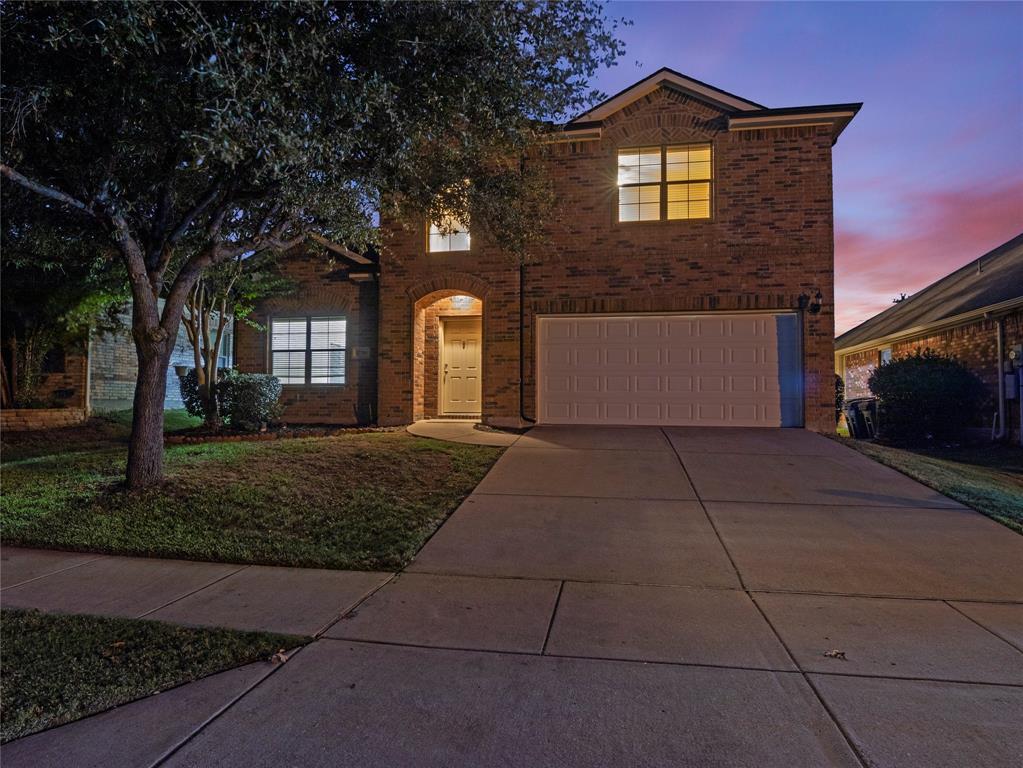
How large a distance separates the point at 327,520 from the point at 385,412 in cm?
683

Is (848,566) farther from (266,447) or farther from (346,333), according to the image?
(346,333)

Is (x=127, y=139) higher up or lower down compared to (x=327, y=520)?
higher up

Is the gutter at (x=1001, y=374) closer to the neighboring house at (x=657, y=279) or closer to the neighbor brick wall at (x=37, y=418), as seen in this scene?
the neighboring house at (x=657, y=279)

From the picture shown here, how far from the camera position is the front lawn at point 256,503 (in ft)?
17.9

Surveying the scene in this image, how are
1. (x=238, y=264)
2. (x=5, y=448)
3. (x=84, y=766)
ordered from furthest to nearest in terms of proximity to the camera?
(x=238, y=264) < (x=5, y=448) < (x=84, y=766)

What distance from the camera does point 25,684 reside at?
10.1 feet

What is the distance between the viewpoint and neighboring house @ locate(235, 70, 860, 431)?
11.5 meters

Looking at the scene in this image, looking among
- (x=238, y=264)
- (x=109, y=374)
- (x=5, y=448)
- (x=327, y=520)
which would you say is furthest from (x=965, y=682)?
(x=109, y=374)

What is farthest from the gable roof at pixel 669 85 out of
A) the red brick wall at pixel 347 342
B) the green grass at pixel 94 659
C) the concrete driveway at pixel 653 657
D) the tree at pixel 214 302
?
the green grass at pixel 94 659

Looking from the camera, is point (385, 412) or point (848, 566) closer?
point (848, 566)

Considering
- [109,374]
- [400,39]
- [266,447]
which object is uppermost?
[400,39]

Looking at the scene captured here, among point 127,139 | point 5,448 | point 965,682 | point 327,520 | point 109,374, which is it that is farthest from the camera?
point 109,374

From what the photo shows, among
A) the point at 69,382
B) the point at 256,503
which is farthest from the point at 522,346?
the point at 69,382

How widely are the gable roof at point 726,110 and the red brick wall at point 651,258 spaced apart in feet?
0.55
